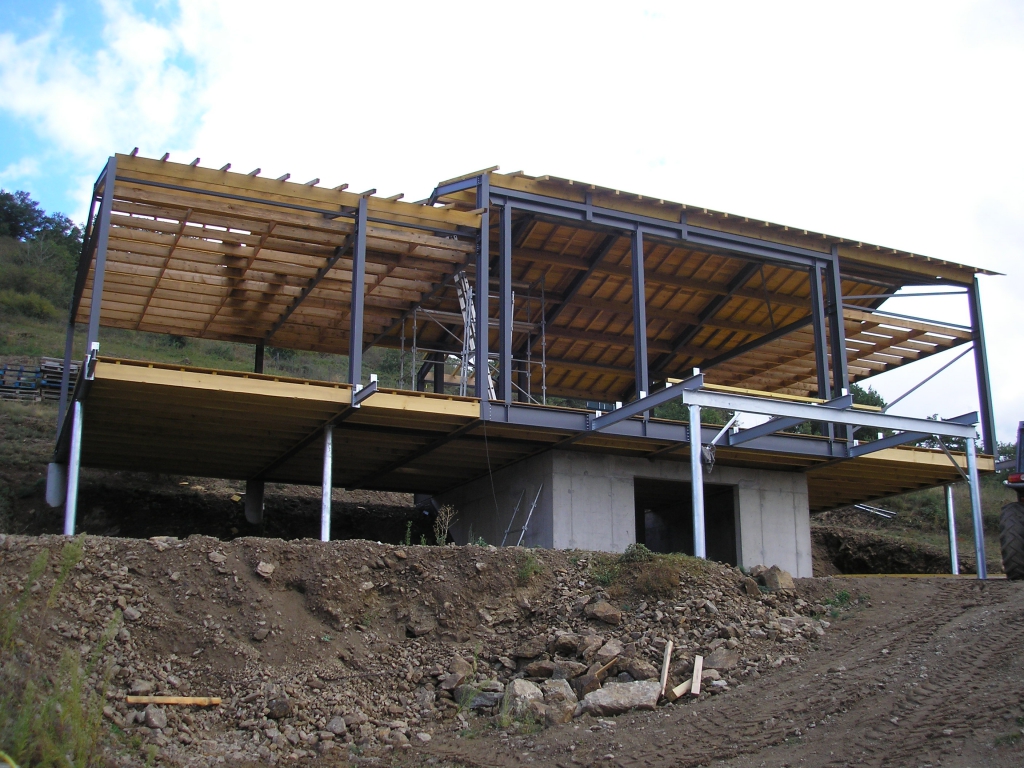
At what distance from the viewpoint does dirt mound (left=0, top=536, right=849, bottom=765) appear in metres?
11.0

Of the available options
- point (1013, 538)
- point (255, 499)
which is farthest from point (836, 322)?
point (255, 499)

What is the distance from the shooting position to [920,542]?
31500mm

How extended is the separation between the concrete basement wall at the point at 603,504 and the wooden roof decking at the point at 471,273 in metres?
4.68

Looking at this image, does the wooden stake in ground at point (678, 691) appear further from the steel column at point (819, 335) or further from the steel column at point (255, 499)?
the steel column at point (255, 499)

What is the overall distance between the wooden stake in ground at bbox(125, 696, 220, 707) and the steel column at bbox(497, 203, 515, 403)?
8653 millimetres

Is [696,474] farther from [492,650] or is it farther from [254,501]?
[254,501]

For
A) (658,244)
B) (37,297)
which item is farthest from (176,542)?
(37,297)

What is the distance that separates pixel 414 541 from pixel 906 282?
47.5ft

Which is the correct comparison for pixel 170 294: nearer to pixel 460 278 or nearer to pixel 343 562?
pixel 460 278

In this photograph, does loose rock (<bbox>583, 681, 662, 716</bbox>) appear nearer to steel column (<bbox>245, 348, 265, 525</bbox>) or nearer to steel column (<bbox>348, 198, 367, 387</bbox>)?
steel column (<bbox>348, 198, 367, 387</bbox>)

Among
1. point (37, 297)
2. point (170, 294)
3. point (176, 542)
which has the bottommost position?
point (176, 542)

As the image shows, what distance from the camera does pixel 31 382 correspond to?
36.0 meters

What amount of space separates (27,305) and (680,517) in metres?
45.1

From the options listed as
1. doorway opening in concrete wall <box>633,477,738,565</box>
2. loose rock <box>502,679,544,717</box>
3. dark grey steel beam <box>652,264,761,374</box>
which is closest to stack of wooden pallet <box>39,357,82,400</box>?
dark grey steel beam <box>652,264,761,374</box>
